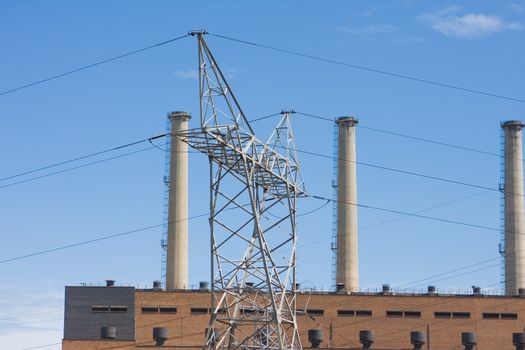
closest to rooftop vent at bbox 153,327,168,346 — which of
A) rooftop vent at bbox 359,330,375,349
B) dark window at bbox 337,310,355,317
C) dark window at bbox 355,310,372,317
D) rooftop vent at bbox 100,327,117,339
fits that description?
rooftop vent at bbox 100,327,117,339

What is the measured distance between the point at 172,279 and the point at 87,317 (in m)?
10.6

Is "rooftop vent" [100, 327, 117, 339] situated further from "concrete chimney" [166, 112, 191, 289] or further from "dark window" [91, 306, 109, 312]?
"concrete chimney" [166, 112, 191, 289]

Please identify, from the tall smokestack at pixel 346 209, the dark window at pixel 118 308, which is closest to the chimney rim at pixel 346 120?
the tall smokestack at pixel 346 209

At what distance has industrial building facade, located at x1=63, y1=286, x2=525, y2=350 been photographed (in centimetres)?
8812

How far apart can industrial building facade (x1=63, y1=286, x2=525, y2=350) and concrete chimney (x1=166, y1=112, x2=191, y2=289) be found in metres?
6.63

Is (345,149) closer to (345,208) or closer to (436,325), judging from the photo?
(345,208)

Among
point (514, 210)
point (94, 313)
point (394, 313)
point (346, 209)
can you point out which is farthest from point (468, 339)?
point (94, 313)

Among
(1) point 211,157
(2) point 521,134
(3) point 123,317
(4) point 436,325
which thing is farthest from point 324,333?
(1) point 211,157

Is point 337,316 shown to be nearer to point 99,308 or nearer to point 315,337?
point 315,337

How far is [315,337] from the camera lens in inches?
3280

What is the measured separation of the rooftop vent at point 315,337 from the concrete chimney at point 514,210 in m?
21.8

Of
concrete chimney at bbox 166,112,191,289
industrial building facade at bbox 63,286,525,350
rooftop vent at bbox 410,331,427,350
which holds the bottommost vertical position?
rooftop vent at bbox 410,331,427,350

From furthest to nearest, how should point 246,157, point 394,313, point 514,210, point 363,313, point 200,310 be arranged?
point 514,210 → point 394,313 → point 363,313 → point 200,310 → point 246,157

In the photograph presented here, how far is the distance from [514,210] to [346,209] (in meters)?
14.3
